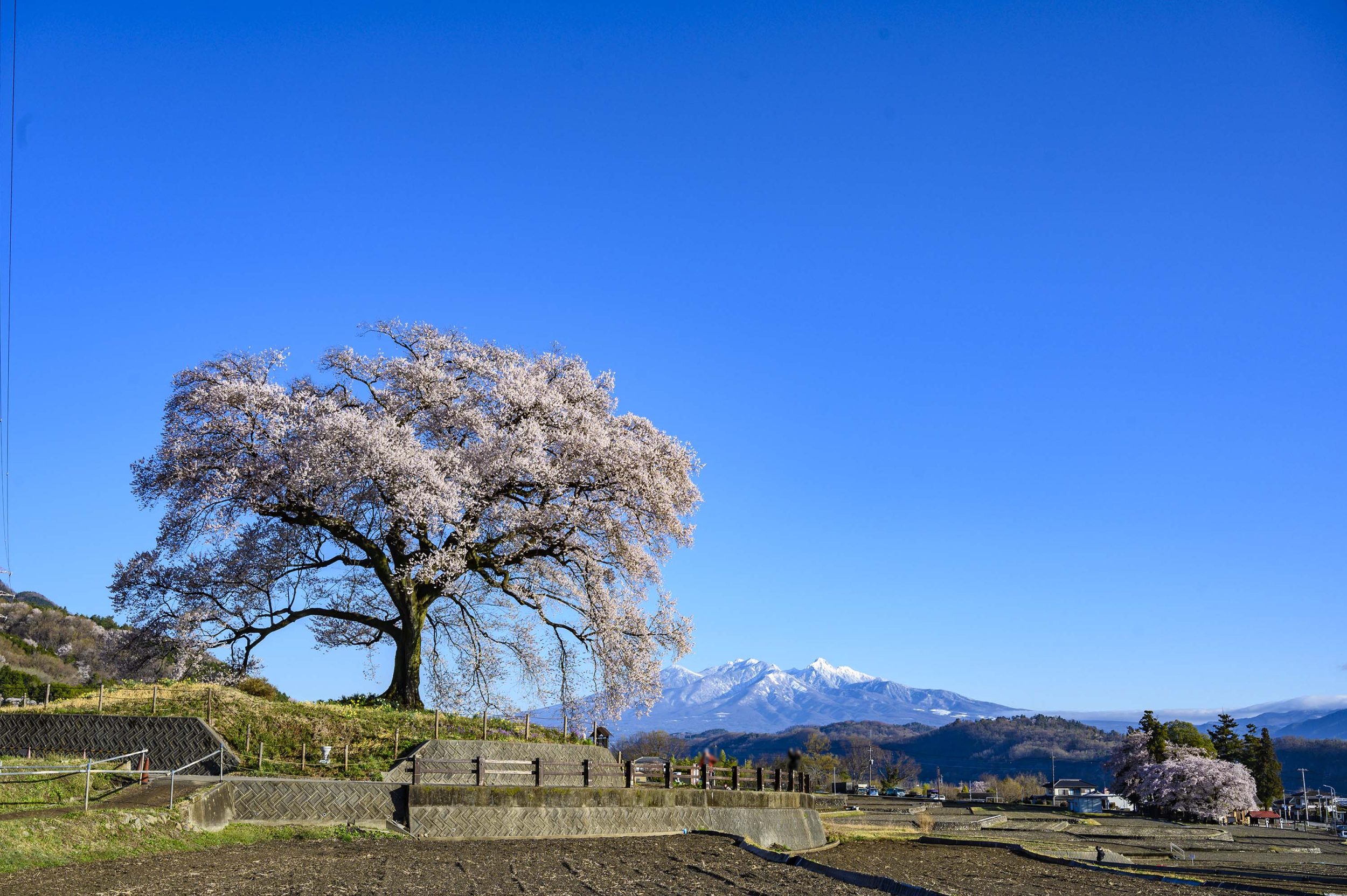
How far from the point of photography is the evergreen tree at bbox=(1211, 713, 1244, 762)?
339 feet

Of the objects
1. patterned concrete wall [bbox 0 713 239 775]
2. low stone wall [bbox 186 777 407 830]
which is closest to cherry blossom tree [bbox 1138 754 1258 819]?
low stone wall [bbox 186 777 407 830]

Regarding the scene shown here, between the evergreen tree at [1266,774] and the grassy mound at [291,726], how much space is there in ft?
348

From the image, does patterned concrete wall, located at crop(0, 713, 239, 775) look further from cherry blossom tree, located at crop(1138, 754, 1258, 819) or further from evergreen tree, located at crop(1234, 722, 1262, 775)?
evergreen tree, located at crop(1234, 722, 1262, 775)

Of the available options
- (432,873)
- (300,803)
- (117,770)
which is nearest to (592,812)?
(300,803)

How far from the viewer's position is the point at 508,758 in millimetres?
27062

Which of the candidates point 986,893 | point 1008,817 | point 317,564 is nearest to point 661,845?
point 986,893

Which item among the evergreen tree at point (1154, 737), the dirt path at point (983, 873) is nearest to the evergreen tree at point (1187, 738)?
the evergreen tree at point (1154, 737)

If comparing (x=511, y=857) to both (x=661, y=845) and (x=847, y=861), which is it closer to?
(x=661, y=845)

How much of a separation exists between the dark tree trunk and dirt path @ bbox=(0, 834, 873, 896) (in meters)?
9.64

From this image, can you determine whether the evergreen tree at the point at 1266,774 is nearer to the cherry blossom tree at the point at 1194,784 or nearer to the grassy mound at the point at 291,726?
the cherry blossom tree at the point at 1194,784

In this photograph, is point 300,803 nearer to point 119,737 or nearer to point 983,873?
point 119,737

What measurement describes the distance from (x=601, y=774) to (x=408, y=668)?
7696 mm

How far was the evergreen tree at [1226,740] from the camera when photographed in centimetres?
10338

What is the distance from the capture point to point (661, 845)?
23.7m
